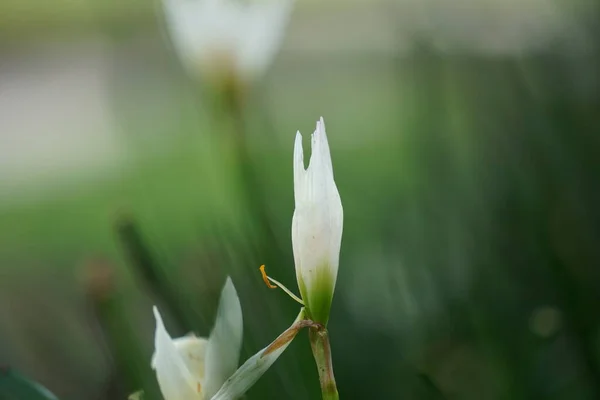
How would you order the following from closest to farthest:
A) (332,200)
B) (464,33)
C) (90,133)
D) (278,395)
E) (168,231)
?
(332,200), (278,395), (464,33), (168,231), (90,133)

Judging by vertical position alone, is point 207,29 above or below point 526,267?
above

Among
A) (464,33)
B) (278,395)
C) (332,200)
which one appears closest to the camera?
(332,200)

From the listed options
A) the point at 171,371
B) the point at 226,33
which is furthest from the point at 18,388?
the point at 226,33

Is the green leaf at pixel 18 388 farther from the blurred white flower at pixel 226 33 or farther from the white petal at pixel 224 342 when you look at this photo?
the blurred white flower at pixel 226 33

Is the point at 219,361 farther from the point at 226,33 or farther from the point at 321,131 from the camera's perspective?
the point at 226,33

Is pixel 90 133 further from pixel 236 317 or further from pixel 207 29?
pixel 236 317

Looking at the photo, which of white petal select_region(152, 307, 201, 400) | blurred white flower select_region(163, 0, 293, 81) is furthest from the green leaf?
blurred white flower select_region(163, 0, 293, 81)

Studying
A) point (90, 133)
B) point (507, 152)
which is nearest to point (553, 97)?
point (507, 152)

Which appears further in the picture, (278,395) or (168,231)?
(168,231)
